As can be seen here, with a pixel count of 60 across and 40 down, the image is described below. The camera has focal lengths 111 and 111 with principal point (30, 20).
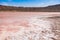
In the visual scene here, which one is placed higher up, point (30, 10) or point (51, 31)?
point (30, 10)

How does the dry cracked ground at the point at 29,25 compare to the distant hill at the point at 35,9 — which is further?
the distant hill at the point at 35,9

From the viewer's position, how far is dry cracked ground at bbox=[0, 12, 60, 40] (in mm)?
935

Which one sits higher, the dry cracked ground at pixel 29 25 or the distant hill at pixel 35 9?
the distant hill at pixel 35 9

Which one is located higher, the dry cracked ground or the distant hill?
the distant hill

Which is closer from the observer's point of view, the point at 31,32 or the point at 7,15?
the point at 31,32

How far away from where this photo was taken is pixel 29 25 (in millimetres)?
1018

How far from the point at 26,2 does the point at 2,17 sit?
0.27 metres

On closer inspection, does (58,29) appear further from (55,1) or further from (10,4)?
(10,4)

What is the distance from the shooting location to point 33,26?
3.32 ft

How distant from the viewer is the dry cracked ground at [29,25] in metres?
0.94

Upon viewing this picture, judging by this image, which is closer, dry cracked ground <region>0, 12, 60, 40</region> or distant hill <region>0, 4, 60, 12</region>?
dry cracked ground <region>0, 12, 60, 40</region>

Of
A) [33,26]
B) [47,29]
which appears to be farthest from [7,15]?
[47,29]

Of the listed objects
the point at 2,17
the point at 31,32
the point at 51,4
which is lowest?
the point at 31,32

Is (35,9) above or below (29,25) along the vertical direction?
above
